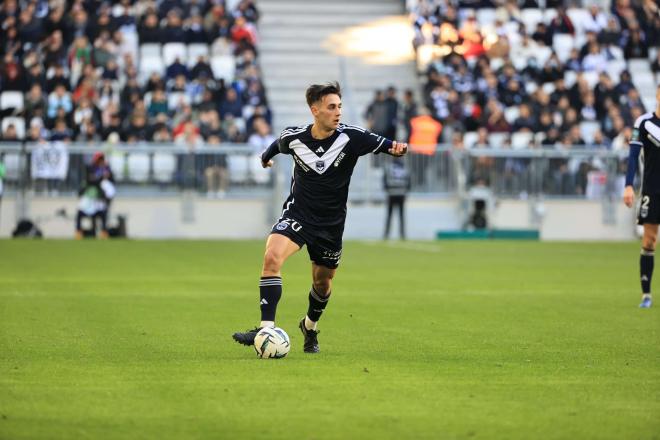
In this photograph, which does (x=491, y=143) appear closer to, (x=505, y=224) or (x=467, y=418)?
(x=505, y=224)

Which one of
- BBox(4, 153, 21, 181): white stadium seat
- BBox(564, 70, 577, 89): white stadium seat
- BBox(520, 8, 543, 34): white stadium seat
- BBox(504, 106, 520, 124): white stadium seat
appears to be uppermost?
BBox(520, 8, 543, 34): white stadium seat

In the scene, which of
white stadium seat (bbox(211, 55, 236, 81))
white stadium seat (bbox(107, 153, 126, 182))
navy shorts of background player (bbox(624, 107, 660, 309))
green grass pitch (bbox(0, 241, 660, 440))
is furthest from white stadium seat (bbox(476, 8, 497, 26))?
navy shorts of background player (bbox(624, 107, 660, 309))

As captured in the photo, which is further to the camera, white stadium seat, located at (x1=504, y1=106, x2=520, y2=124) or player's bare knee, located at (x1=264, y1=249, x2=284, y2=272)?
white stadium seat, located at (x1=504, y1=106, x2=520, y2=124)

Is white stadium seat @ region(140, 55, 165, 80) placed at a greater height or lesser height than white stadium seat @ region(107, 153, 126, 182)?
greater

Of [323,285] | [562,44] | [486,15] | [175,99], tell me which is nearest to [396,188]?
[175,99]

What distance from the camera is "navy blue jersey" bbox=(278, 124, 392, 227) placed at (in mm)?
11055

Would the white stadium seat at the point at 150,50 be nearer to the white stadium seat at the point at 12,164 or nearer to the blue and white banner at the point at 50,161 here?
the blue and white banner at the point at 50,161

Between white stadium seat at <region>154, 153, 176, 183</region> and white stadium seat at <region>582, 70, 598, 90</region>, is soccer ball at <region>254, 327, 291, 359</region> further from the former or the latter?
white stadium seat at <region>582, 70, 598, 90</region>

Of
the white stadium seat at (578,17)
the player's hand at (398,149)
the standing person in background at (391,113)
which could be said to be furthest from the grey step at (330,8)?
the player's hand at (398,149)

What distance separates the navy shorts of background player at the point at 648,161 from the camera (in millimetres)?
15633

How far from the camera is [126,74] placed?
34219 millimetres

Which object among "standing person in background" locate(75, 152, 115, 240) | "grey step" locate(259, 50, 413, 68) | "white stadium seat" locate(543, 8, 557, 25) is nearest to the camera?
"standing person in background" locate(75, 152, 115, 240)

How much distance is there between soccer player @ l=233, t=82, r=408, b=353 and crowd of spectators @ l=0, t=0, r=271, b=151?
21620mm

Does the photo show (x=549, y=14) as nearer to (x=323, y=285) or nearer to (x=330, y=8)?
(x=330, y=8)
